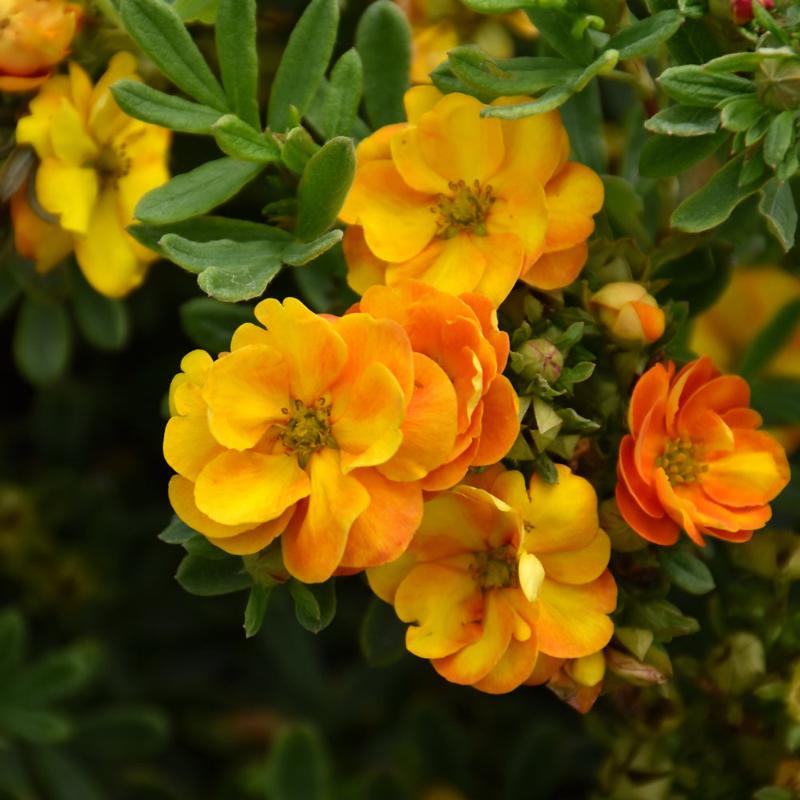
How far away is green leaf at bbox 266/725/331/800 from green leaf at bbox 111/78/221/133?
29.0 inches

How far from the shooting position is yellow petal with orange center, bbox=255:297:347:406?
2.99ft

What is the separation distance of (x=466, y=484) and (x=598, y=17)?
14.6 inches

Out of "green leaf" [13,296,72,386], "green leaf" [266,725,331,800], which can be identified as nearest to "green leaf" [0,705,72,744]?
"green leaf" [266,725,331,800]

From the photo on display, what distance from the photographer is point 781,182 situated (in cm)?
97

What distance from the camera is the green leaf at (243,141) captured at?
3.33 ft

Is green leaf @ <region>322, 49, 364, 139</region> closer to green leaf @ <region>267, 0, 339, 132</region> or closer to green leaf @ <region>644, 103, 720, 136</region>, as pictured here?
green leaf @ <region>267, 0, 339, 132</region>

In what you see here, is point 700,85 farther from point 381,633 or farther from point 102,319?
point 102,319

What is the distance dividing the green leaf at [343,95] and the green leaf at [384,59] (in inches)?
4.8

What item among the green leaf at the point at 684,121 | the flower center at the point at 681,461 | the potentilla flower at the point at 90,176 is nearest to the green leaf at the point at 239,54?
the potentilla flower at the point at 90,176

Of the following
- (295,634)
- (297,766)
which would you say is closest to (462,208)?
(297,766)

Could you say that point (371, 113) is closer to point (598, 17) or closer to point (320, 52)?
point (320, 52)

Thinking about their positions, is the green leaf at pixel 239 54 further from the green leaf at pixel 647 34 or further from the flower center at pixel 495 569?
the flower center at pixel 495 569

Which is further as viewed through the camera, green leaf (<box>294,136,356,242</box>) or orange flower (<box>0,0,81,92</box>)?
orange flower (<box>0,0,81,92</box>)

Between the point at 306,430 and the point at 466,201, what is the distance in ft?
0.87
